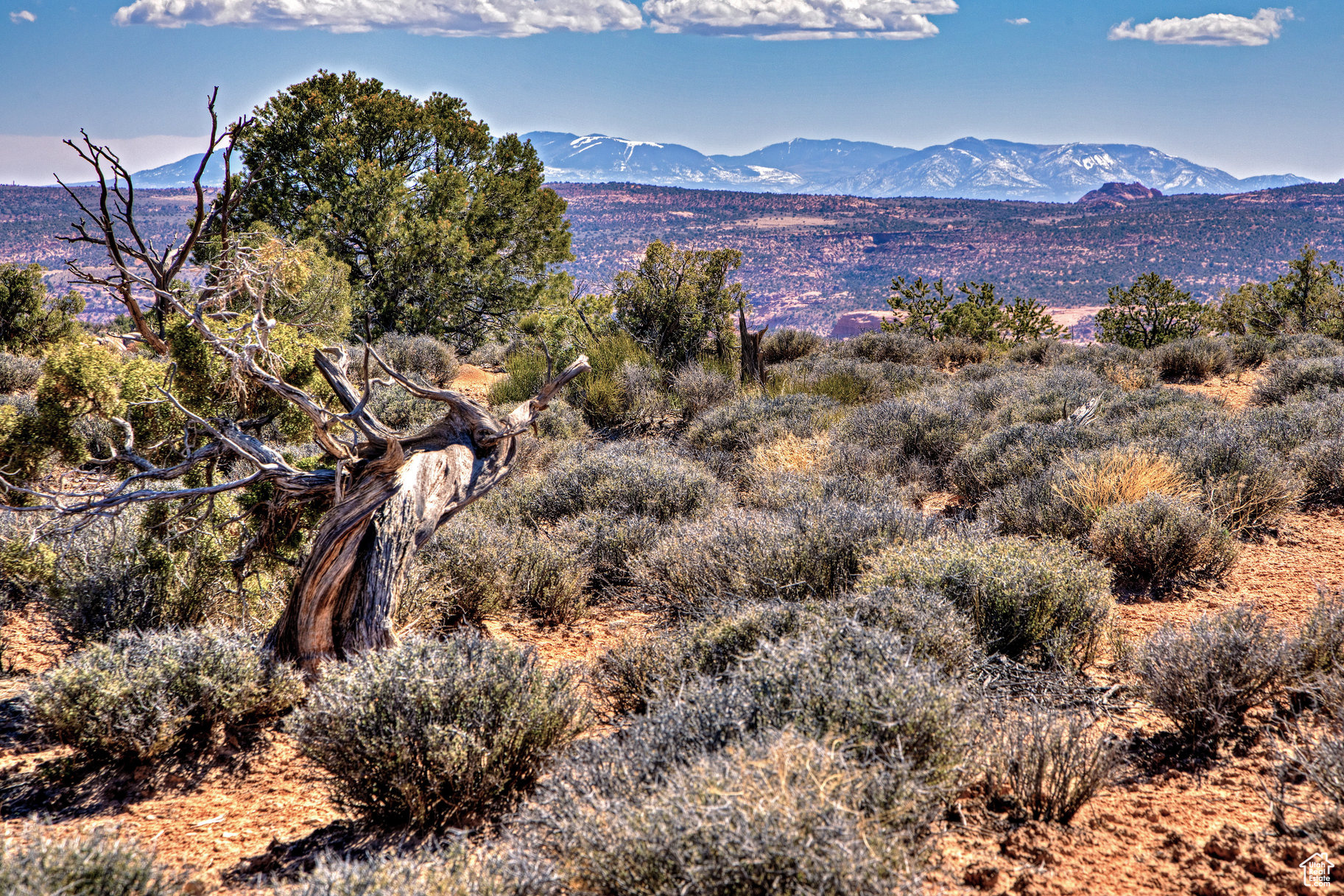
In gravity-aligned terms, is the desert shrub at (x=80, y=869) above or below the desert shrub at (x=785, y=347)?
below

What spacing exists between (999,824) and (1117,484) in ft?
13.2

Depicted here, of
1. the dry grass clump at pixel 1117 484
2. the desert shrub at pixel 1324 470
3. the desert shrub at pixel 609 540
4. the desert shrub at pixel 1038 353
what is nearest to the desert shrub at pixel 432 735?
the desert shrub at pixel 609 540

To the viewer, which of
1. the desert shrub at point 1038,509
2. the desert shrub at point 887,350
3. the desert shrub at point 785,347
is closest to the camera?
the desert shrub at point 1038,509

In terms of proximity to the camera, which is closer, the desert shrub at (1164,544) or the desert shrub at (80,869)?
the desert shrub at (80,869)

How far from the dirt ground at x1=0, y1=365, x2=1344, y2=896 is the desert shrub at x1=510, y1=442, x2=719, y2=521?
11.3 ft

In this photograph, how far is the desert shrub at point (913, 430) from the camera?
8.33 metres

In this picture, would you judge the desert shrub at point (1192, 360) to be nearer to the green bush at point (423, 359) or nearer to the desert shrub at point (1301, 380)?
the desert shrub at point (1301, 380)

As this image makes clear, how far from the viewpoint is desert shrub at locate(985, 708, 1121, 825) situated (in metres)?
2.60

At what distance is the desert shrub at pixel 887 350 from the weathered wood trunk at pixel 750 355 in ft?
11.2

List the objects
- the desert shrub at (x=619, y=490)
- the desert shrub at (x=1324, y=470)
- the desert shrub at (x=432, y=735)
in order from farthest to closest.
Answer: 1. the desert shrub at (x=619, y=490)
2. the desert shrub at (x=1324, y=470)
3. the desert shrub at (x=432, y=735)

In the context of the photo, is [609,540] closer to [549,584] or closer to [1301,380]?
[549,584]

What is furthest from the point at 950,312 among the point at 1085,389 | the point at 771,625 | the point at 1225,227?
the point at 1225,227

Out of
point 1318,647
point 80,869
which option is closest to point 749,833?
point 80,869

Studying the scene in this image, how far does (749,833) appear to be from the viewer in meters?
1.90
